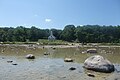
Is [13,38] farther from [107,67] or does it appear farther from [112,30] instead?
[107,67]

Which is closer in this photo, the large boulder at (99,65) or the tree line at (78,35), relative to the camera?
the large boulder at (99,65)

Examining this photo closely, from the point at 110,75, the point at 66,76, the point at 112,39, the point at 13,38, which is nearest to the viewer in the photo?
the point at 66,76

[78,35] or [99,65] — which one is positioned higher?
[78,35]

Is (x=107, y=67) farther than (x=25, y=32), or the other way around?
(x=25, y=32)

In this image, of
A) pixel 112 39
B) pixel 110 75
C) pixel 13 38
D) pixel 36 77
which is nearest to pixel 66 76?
pixel 36 77

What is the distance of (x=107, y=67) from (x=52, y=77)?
671 centimetres

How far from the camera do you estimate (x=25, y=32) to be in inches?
5507

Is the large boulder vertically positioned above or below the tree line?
below

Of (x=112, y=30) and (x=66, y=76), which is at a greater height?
(x=112, y=30)

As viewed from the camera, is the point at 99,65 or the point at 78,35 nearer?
the point at 99,65

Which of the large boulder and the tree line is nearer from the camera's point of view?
the large boulder

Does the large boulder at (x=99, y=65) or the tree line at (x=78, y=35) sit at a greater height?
the tree line at (x=78, y=35)

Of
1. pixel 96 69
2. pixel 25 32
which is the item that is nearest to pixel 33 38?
pixel 25 32

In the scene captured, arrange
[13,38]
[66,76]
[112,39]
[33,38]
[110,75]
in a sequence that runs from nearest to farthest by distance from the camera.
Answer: [66,76] < [110,75] < [13,38] < [112,39] < [33,38]
